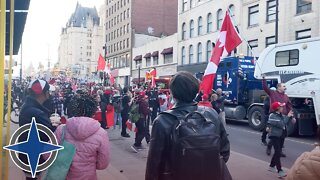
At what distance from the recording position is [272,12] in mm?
28719

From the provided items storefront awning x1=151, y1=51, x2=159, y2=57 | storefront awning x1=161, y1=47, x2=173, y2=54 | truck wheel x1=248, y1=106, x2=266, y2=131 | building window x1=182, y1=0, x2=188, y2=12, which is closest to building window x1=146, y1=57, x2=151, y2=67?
storefront awning x1=151, y1=51, x2=159, y2=57

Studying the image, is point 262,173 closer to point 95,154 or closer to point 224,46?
point 224,46

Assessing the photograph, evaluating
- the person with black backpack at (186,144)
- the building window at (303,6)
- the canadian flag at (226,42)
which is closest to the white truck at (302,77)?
the canadian flag at (226,42)

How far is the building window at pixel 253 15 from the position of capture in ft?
101

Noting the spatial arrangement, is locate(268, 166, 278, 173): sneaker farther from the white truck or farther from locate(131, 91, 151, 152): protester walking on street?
the white truck

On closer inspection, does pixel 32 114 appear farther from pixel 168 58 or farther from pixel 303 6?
pixel 168 58

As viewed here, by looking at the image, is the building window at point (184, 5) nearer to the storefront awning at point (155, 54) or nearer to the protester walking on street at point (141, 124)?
the storefront awning at point (155, 54)

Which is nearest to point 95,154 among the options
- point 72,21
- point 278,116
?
point 278,116

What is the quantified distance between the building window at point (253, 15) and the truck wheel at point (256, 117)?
1671 centimetres

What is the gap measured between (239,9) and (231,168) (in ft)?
88.4

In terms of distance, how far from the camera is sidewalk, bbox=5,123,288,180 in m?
6.99

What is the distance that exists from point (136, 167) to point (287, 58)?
9.01m

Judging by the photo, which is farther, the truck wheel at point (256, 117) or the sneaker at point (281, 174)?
the truck wheel at point (256, 117)

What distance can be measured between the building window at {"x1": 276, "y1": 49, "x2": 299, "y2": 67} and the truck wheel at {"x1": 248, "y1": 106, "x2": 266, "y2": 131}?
79.9 inches
